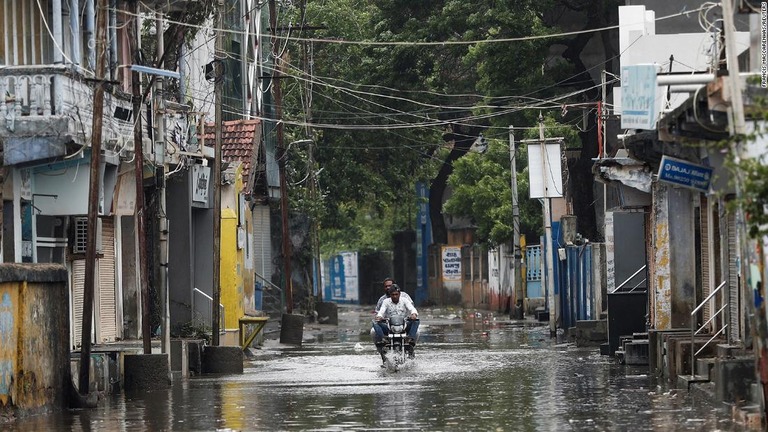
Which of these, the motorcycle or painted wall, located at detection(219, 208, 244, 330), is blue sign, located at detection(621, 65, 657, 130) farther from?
painted wall, located at detection(219, 208, 244, 330)

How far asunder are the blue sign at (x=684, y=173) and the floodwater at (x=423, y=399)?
3.01 metres

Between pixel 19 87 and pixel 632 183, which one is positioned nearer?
pixel 19 87

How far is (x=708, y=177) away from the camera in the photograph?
68.6ft

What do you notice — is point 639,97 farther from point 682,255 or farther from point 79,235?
point 79,235

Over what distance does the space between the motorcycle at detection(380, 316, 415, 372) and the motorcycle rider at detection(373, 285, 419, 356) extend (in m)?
0.09

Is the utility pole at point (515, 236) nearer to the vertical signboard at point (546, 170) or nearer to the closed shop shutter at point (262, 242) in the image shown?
the vertical signboard at point (546, 170)

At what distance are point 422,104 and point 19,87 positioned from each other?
29.3m

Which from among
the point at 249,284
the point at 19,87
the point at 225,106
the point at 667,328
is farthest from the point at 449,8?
the point at 19,87

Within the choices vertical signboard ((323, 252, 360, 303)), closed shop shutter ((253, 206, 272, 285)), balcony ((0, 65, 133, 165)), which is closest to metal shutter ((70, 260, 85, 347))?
balcony ((0, 65, 133, 165))

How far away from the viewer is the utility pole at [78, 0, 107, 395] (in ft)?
70.6

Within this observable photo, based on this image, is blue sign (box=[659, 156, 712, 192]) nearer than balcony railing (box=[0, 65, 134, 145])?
Yes

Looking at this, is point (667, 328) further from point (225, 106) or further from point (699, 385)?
point (225, 106)

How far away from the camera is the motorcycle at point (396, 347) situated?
92.9ft

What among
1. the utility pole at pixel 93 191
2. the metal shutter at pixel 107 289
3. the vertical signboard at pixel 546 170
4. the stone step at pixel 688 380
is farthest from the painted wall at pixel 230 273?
the stone step at pixel 688 380
